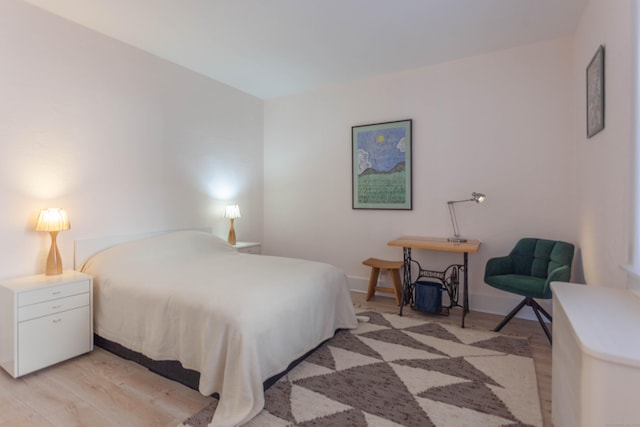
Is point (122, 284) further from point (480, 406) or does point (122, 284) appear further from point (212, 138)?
point (480, 406)

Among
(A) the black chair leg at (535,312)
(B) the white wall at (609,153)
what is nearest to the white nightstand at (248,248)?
(A) the black chair leg at (535,312)

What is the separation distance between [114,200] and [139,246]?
554 mm

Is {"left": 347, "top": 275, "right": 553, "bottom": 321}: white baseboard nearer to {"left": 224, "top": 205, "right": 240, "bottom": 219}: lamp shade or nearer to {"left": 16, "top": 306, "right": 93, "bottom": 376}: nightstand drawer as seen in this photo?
{"left": 224, "top": 205, "right": 240, "bottom": 219}: lamp shade

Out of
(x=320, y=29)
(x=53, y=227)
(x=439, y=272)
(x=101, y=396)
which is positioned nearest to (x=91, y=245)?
(x=53, y=227)

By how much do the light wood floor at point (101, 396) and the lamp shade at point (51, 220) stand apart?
1.00m

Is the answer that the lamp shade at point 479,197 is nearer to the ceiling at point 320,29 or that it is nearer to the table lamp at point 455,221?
the table lamp at point 455,221

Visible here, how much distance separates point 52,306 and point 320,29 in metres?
3.01

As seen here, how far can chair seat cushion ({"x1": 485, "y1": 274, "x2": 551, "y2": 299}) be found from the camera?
2.48 m

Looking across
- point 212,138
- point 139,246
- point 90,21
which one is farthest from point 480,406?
point 90,21

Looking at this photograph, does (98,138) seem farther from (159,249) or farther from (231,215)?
(231,215)

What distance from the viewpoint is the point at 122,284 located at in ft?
7.72

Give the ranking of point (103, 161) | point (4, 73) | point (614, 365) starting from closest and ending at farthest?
point (614, 365)
point (4, 73)
point (103, 161)

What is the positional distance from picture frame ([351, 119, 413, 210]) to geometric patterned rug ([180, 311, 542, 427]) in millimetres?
1638

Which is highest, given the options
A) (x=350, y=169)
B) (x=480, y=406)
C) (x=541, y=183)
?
(x=350, y=169)
